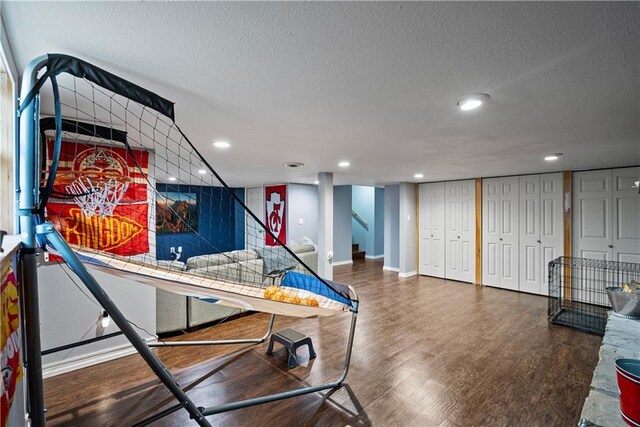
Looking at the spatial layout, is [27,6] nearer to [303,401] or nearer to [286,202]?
[303,401]

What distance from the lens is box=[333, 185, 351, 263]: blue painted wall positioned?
24.3 ft

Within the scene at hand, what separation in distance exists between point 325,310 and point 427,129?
1569 millimetres

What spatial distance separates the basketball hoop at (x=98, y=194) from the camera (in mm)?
2352

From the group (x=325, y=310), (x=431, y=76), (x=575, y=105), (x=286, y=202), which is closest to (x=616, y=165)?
(x=575, y=105)

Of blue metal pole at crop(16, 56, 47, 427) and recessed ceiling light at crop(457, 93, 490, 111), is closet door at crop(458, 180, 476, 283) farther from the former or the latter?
blue metal pole at crop(16, 56, 47, 427)

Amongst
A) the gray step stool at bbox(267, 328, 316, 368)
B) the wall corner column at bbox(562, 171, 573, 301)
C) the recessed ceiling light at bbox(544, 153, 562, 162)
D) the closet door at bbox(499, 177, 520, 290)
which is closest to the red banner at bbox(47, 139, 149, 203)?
the gray step stool at bbox(267, 328, 316, 368)

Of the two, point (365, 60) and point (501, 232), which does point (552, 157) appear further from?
point (365, 60)

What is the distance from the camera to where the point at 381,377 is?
7.93 feet

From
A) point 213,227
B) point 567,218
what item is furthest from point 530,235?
point 213,227

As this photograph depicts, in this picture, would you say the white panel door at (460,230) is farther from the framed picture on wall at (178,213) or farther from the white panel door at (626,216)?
the framed picture on wall at (178,213)

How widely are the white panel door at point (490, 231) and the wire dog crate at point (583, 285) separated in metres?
0.96

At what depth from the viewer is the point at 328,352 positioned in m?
2.87

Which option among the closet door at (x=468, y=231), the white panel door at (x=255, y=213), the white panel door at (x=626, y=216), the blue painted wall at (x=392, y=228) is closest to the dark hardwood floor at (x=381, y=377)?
the white panel door at (x=626, y=216)

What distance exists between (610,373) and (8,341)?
282cm
